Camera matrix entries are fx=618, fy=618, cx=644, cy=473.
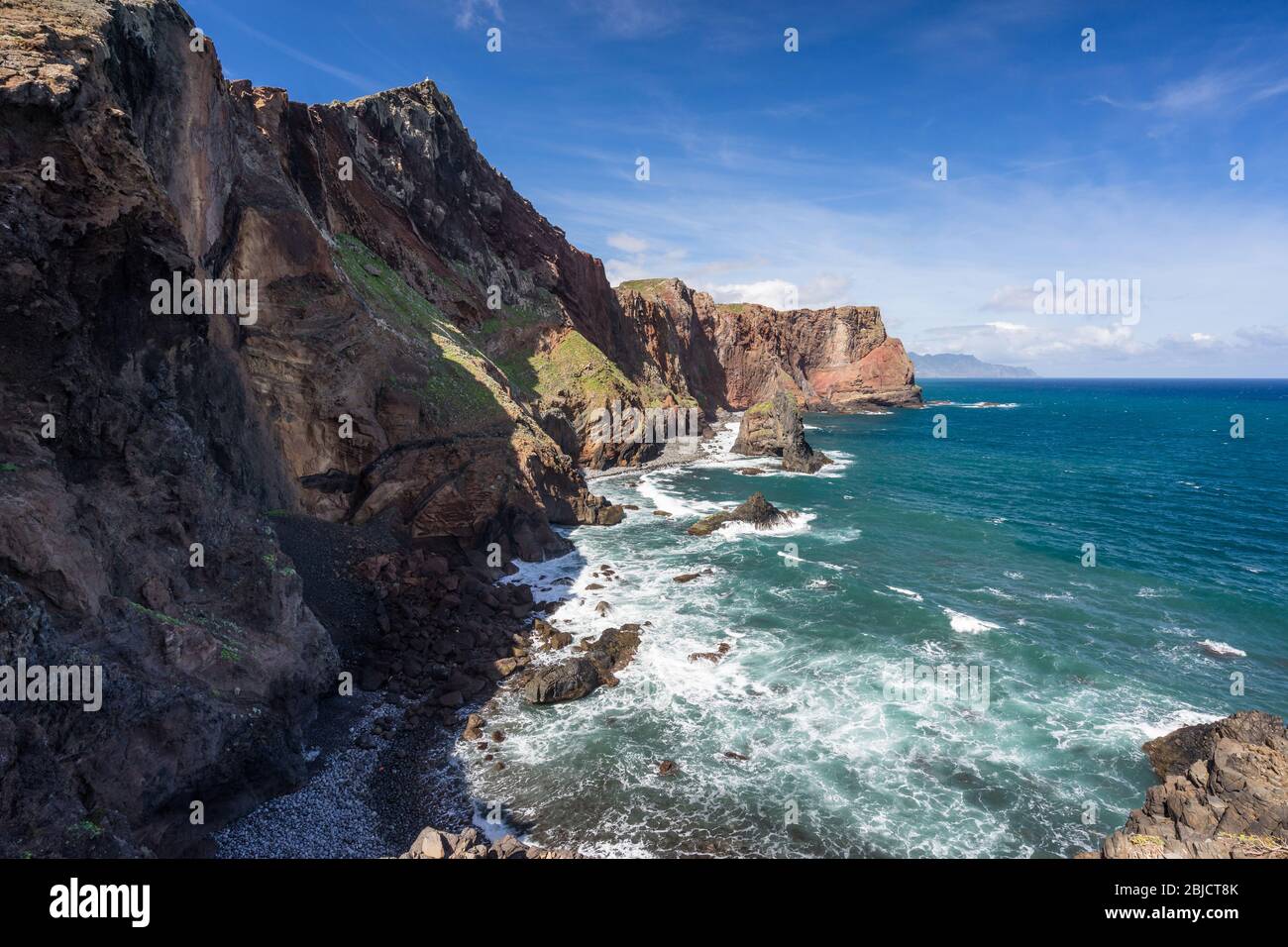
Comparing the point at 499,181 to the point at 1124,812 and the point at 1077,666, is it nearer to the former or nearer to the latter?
the point at 1077,666

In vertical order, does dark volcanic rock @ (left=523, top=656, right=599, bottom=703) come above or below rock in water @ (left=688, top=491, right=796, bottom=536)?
below

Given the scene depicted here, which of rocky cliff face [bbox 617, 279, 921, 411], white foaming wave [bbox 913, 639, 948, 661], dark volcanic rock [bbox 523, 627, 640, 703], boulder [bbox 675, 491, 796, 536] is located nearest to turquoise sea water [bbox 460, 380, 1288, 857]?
white foaming wave [bbox 913, 639, 948, 661]

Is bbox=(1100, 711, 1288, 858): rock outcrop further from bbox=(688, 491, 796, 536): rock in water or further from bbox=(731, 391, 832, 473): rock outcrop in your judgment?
bbox=(731, 391, 832, 473): rock outcrop

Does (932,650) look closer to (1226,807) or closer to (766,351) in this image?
(1226,807)

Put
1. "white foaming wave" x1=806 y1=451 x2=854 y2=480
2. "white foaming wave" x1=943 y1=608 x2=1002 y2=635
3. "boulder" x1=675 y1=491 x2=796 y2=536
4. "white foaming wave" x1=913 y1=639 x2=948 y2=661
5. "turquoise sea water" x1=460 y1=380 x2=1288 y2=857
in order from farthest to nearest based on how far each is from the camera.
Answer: "white foaming wave" x1=806 y1=451 x2=854 y2=480 < "boulder" x1=675 y1=491 x2=796 y2=536 < "white foaming wave" x1=943 y1=608 x2=1002 y2=635 < "white foaming wave" x1=913 y1=639 x2=948 y2=661 < "turquoise sea water" x1=460 y1=380 x2=1288 y2=857

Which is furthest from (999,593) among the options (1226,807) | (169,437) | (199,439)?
(169,437)
